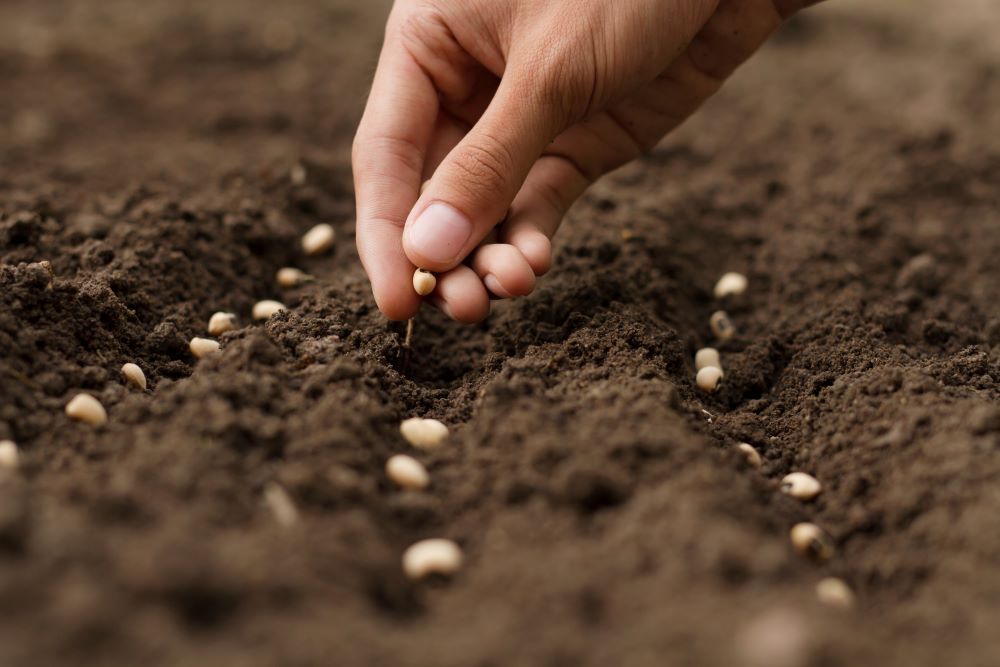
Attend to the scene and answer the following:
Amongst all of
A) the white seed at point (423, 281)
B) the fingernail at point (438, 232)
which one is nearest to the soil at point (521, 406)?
the white seed at point (423, 281)

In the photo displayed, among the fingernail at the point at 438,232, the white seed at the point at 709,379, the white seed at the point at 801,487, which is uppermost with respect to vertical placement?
the fingernail at the point at 438,232

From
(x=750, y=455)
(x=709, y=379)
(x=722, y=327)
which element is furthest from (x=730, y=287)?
(x=750, y=455)

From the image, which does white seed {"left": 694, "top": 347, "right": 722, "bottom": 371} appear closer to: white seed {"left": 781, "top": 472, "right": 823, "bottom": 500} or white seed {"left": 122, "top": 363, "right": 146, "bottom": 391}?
white seed {"left": 781, "top": 472, "right": 823, "bottom": 500}

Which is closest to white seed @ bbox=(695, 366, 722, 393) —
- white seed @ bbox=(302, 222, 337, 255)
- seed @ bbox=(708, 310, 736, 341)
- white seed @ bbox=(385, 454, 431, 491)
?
seed @ bbox=(708, 310, 736, 341)

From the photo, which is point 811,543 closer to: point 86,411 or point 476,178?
point 476,178

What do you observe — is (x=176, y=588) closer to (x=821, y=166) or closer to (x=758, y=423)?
(x=758, y=423)

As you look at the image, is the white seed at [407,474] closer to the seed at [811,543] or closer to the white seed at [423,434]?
the white seed at [423,434]

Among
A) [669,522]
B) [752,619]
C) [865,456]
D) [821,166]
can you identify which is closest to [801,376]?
[865,456]
